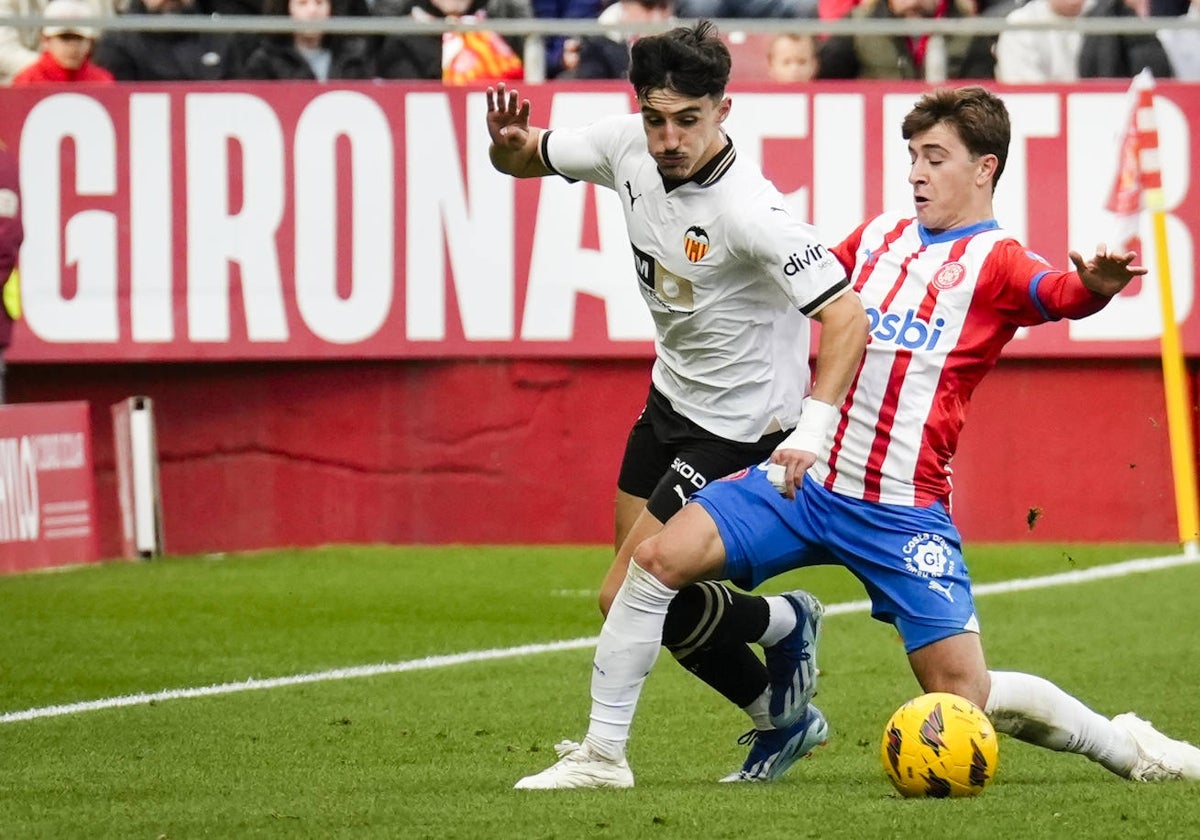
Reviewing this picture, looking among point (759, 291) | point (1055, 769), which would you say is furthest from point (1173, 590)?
point (759, 291)

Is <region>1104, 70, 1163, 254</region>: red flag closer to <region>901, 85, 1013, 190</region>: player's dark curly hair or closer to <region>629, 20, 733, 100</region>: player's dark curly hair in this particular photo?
<region>901, 85, 1013, 190</region>: player's dark curly hair

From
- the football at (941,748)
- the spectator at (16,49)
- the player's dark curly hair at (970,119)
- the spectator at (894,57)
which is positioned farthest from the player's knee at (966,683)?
the spectator at (16,49)

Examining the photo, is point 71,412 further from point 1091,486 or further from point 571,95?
point 1091,486

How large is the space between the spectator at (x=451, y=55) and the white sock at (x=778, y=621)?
7.62 m

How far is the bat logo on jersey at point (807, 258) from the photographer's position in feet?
20.4

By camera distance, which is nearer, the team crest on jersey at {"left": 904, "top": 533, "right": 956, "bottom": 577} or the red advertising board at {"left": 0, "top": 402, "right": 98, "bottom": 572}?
the team crest on jersey at {"left": 904, "top": 533, "right": 956, "bottom": 577}

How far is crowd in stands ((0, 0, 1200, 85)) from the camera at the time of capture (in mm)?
13969

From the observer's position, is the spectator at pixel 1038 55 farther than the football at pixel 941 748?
Yes

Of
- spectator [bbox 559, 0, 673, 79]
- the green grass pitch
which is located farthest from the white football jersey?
spectator [bbox 559, 0, 673, 79]

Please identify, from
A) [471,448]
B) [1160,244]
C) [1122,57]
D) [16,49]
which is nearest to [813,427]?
[1160,244]

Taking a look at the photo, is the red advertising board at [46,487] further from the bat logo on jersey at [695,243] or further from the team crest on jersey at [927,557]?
the team crest on jersey at [927,557]

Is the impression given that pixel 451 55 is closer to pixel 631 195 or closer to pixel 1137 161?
pixel 1137 161

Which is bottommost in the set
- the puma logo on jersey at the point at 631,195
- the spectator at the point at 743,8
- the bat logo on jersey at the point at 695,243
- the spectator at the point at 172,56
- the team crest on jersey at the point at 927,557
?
the team crest on jersey at the point at 927,557

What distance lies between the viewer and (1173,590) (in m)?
11.8
